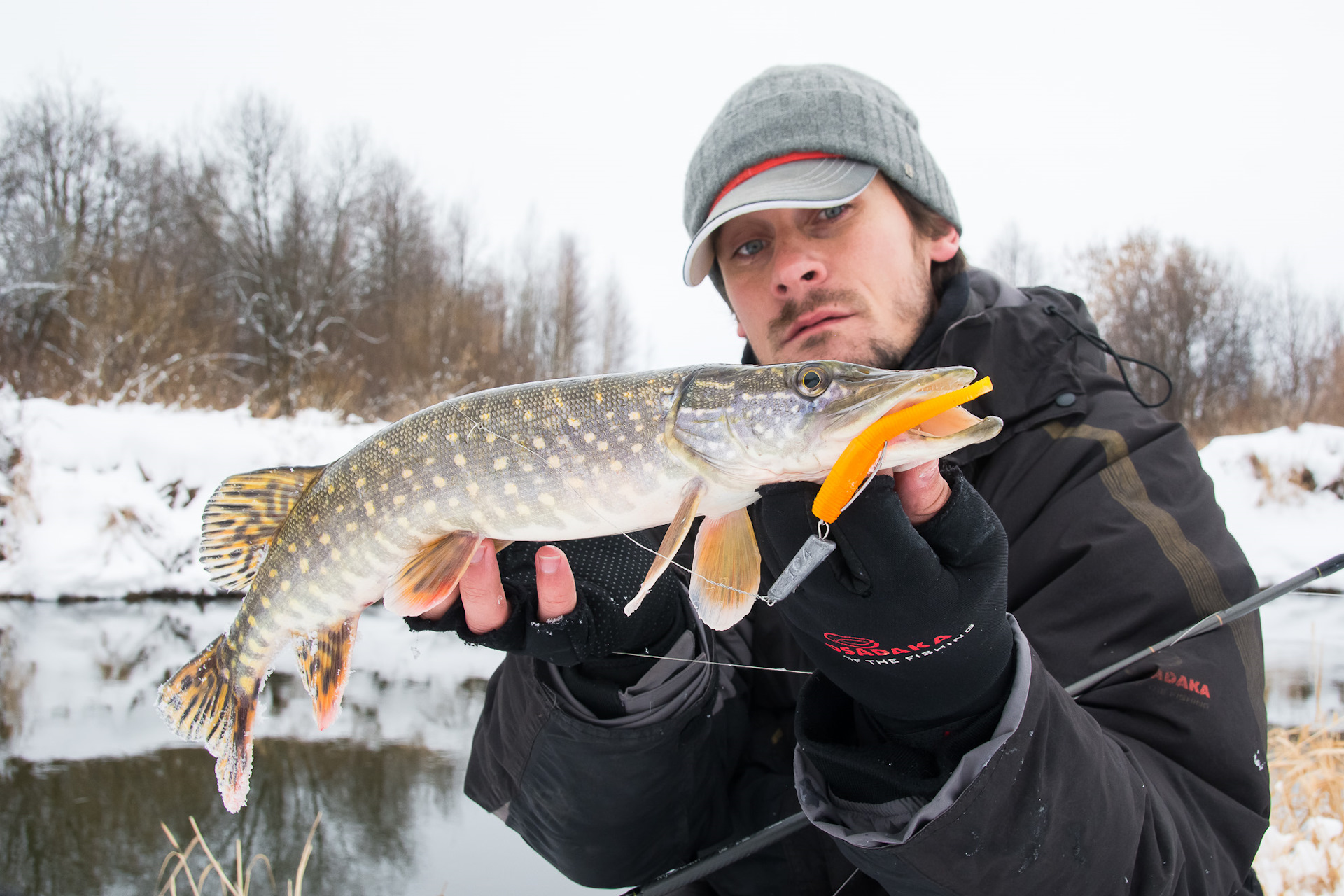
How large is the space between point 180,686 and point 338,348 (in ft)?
63.4

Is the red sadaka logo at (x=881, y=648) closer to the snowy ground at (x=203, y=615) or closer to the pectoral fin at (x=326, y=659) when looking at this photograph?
the pectoral fin at (x=326, y=659)

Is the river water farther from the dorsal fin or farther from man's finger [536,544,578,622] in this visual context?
man's finger [536,544,578,622]

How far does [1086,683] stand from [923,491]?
603 millimetres

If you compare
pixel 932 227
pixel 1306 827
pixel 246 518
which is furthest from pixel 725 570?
pixel 1306 827

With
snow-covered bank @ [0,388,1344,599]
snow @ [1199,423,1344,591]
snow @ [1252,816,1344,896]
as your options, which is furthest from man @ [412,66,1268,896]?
snow @ [1199,423,1344,591]

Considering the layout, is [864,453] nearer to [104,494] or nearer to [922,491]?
[922,491]

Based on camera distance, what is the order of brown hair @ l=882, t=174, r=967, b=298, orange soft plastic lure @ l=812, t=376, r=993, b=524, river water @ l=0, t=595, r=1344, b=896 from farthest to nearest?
river water @ l=0, t=595, r=1344, b=896 → brown hair @ l=882, t=174, r=967, b=298 → orange soft plastic lure @ l=812, t=376, r=993, b=524

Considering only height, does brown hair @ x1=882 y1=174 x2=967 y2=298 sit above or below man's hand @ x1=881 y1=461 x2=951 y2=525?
above

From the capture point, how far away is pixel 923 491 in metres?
1.07

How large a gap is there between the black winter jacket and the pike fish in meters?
0.40

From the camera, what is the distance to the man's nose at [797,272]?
1.98 metres

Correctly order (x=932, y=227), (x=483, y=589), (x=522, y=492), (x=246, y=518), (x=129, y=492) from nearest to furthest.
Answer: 1. (x=522, y=492)
2. (x=483, y=589)
3. (x=246, y=518)
4. (x=932, y=227)
5. (x=129, y=492)

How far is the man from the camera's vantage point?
3.47 feet

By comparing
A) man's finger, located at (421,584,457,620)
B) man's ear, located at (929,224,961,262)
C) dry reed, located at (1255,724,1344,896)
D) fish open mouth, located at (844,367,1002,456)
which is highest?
man's ear, located at (929,224,961,262)
